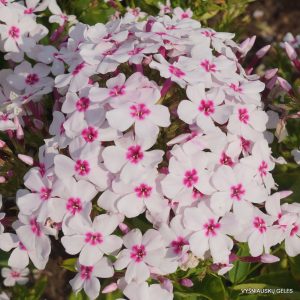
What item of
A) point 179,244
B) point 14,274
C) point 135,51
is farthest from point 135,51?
point 14,274

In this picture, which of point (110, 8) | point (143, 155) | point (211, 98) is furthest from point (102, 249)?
point (110, 8)

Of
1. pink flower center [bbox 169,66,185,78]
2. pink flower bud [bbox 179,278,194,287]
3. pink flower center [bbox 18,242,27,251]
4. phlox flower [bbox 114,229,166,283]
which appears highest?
pink flower center [bbox 169,66,185,78]

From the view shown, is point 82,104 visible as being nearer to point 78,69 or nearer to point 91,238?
point 78,69

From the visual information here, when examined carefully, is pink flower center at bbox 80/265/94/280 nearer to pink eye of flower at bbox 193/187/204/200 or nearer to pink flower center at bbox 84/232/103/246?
pink flower center at bbox 84/232/103/246

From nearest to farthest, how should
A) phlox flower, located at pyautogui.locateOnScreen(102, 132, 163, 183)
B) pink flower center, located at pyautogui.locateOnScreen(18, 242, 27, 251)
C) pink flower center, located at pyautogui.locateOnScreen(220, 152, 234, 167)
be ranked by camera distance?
1. phlox flower, located at pyautogui.locateOnScreen(102, 132, 163, 183)
2. pink flower center, located at pyautogui.locateOnScreen(220, 152, 234, 167)
3. pink flower center, located at pyautogui.locateOnScreen(18, 242, 27, 251)

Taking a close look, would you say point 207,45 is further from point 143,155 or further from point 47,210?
point 47,210

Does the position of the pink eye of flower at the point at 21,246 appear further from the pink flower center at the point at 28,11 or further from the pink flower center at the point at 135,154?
the pink flower center at the point at 28,11

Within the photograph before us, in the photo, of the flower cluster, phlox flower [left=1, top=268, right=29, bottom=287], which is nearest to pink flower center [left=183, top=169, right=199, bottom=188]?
the flower cluster
